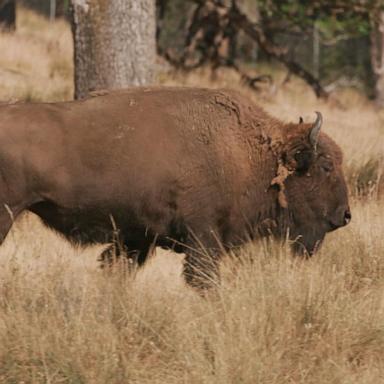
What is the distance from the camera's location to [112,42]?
9719mm

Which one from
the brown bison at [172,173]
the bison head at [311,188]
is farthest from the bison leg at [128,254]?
the bison head at [311,188]

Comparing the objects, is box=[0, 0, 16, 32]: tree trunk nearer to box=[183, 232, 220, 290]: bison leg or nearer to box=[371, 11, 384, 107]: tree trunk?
box=[371, 11, 384, 107]: tree trunk

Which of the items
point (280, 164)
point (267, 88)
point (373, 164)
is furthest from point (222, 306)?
point (267, 88)

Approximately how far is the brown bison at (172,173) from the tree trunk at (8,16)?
12845mm

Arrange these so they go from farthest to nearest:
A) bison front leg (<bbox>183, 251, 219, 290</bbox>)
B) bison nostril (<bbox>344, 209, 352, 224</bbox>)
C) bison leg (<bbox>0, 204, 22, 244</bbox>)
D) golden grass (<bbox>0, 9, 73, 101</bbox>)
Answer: golden grass (<bbox>0, 9, 73, 101</bbox>) < bison nostril (<bbox>344, 209, 352, 224</bbox>) < bison front leg (<bbox>183, 251, 219, 290</bbox>) < bison leg (<bbox>0, 204, 22, 244</bbox>)

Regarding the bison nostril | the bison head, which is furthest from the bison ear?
the bison nostril

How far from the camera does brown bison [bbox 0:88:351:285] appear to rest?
639 cm

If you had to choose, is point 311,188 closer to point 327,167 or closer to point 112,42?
point 327,167

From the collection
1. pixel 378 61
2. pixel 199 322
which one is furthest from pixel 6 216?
pixel 378 61

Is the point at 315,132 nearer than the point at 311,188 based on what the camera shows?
Yes

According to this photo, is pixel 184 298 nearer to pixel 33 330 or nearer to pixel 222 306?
pixel 222 306

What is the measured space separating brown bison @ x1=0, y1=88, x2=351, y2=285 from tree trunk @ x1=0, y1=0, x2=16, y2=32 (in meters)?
12.8

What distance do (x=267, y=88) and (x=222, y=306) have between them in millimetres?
13734

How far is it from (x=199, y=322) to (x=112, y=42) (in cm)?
471
